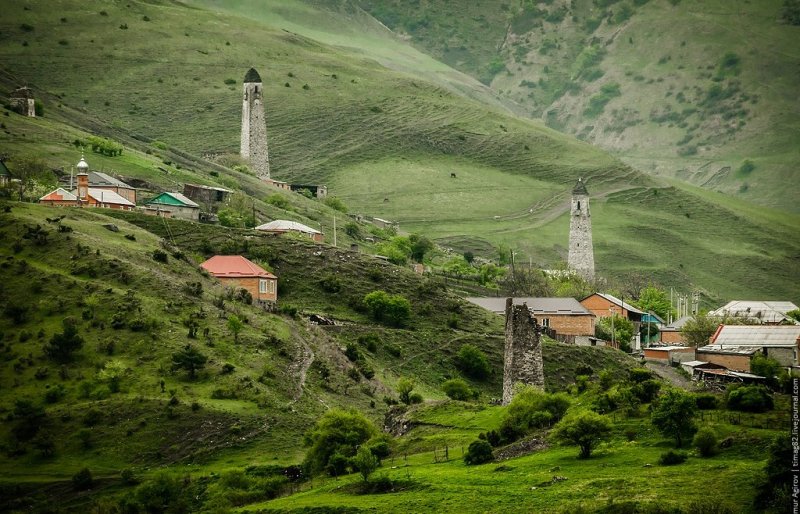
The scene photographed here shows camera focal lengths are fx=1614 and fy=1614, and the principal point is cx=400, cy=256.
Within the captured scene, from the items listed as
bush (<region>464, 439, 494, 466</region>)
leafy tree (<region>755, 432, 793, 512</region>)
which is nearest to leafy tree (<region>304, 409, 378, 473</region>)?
bush (<region>464, 439, 494, 466</region>)

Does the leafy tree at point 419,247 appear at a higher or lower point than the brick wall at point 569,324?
higher

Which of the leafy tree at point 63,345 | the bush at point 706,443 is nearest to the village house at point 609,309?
the leafy tree at point 63,345

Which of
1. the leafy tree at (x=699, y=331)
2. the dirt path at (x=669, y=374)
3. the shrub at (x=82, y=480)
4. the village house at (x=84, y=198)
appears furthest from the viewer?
the leafy tree at (x=699, y=331)

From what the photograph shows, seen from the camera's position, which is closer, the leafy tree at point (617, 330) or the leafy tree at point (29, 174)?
the leafy tree at point (29, 174)

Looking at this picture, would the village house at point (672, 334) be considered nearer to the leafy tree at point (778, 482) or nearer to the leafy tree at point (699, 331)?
the leafy tree at point (699, 331)

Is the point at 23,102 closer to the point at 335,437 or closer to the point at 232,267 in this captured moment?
the point at 232,267

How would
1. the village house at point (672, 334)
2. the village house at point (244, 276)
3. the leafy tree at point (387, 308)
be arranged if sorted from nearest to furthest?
the village house at point (244, 276) → the leafy tree at point (387, 308) → the village house at point (672, 334)

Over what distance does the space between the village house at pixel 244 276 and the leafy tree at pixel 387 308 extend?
8281 millimetres

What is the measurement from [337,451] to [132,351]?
73.4 ft

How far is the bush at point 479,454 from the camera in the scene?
8588 centimetres

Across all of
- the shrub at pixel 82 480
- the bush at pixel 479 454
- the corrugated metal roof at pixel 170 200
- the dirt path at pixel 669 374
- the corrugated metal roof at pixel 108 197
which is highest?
the corrugated metal roof at pixel 170 200

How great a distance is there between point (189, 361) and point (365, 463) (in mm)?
25882

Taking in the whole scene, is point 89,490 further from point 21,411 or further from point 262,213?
point 262,213

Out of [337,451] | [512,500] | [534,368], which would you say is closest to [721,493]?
[512,500]
